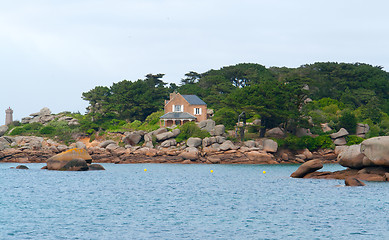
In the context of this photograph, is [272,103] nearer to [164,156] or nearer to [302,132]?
[302,132]

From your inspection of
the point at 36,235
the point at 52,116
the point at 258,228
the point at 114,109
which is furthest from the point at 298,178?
the point at 52,116

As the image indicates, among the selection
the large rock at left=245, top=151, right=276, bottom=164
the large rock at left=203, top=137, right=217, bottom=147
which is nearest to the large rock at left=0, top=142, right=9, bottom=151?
the large rock at left=203, top=137, right=217, bottom=147

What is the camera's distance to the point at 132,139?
87.1 meters

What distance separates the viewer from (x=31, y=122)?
10800 cm

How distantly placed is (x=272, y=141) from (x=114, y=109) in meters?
38.7

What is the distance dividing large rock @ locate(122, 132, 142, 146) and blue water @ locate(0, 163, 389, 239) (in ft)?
110

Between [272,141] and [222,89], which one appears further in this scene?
[222,89]

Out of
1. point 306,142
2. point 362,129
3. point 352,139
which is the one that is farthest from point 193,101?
point 362,129

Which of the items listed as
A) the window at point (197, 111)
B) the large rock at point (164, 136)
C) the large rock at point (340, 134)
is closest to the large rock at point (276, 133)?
the large rock at point (340, 134)

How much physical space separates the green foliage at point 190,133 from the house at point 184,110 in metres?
11.8

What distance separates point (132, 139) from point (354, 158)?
4699cm

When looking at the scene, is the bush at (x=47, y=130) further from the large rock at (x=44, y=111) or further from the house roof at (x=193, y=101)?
the house roof at (x=193, y=101)

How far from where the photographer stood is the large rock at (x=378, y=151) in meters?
44.7

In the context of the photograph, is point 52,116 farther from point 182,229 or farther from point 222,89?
point 182,229
